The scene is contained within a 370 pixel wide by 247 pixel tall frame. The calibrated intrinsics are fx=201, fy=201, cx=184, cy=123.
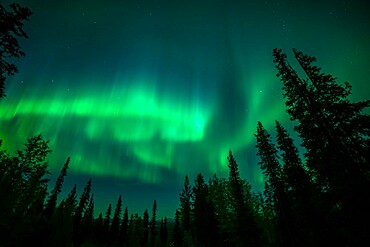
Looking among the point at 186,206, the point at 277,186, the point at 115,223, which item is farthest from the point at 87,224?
the point at 277,186

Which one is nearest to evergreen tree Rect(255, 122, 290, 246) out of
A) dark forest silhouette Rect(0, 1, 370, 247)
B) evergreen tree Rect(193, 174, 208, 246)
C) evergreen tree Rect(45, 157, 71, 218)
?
dark forest silhouette Rect(0, 1, 370, 247)

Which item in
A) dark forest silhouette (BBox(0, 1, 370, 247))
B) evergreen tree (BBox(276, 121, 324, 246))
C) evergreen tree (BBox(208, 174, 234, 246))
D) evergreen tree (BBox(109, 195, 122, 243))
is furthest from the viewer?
evergreen tree (BBox(109, 195, 122, 243))

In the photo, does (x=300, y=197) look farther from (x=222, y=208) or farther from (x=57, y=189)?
(x=57, y=189)

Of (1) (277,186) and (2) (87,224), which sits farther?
(2) (87,224)

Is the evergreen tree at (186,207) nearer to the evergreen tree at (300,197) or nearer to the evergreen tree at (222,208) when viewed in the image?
the evergreen tree at (222,208)

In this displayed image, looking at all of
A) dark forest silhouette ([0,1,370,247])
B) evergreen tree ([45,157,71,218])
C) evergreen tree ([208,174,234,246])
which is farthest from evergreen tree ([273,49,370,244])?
evergreen tree ([45,157,71,218])

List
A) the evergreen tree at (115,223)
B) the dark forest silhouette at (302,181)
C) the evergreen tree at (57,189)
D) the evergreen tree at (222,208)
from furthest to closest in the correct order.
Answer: the evergreen tree at (115,223)
the evergreen tree at (57,189)
the evergreen tree at (222,208)
the dark forest silhouette at (302,181)

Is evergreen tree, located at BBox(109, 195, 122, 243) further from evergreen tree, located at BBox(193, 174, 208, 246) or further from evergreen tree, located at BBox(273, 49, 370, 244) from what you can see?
evergreen tree, located at BBox(273, 49, 370, 244)

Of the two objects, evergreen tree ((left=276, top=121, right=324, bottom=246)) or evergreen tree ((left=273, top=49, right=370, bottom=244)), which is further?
evergreen tree ((left=276, top=121, right=324, bottom=246))

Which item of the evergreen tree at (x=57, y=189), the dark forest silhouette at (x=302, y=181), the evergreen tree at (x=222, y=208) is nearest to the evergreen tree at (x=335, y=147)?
the dark forest silhouette at (x=302, y=181)

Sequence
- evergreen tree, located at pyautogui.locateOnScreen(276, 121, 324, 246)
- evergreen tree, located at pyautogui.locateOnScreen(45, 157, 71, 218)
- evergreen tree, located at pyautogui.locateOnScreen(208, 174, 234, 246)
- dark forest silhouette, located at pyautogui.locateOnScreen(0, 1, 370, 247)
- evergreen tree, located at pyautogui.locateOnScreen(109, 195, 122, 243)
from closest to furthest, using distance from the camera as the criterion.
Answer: dark forest silhouette, located at pyautogui.locateOnScreen(0, 1, 370, 247), evergreen tree, located at pyautogui.locateOnScreen(276, 121, 324, 246), evergreen tree, located at pyautogui.locateOnScreen(208, 174, 234, 246), evergreen tree, located at pyautogui.locateOnScreen(45, 157, 71, 218), evergreen tree, located at pyautogui.locateOnScreen(109, 195, 122, 243)

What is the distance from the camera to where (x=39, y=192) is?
51.0 feet

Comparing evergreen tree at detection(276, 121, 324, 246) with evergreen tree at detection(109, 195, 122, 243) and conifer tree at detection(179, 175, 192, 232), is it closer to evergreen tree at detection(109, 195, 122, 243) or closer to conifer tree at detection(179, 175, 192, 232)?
conifer tree at detection(179, 175, 192, 232)

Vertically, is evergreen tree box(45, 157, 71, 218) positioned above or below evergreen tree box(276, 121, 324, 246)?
above
